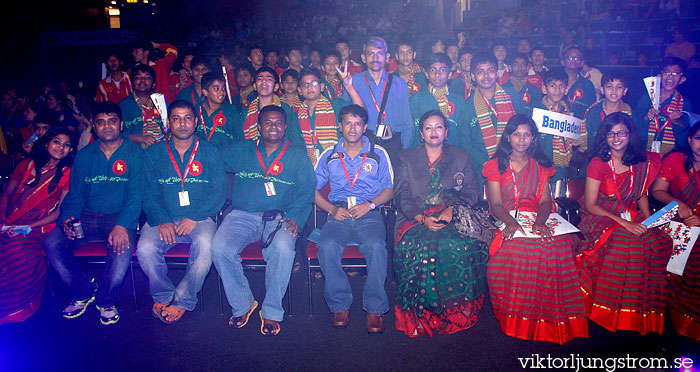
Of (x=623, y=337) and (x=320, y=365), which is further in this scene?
(x=623, y=337)

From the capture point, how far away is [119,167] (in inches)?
138

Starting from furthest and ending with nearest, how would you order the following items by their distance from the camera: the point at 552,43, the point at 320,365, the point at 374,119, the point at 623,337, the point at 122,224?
1. the point at 552,43
2. the point at 374,119
3. the point at 122,224
4. the point at 623,337
5. the point at 320,365

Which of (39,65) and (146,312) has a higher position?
(39,65)

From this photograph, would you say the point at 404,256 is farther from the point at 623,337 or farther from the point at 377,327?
the point at 623,337

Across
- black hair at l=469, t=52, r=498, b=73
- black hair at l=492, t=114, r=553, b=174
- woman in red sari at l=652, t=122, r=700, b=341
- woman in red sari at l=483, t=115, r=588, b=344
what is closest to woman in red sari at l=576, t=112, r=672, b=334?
woman in red sari at l=652, t=122, r=700, b=341

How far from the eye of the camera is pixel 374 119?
4.50 m

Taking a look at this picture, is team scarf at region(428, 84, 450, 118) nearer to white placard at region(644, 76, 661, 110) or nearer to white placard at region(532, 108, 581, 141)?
white placard at region(532, 108, 581, 141)

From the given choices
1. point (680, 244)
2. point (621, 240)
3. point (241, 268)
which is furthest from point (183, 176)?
point (680, 244)

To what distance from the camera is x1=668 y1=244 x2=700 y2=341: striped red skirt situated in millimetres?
3086

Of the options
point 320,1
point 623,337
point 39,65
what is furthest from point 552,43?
point 39,65

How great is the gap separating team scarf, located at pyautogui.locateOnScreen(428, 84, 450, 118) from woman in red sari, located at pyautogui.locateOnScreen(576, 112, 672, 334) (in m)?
1.43

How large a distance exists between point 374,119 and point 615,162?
2204 mm

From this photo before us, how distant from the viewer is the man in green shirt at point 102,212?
333 centimetres

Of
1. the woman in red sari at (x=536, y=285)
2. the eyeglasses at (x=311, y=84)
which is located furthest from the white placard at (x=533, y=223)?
the eyeglasses at (x=311, y=84)
